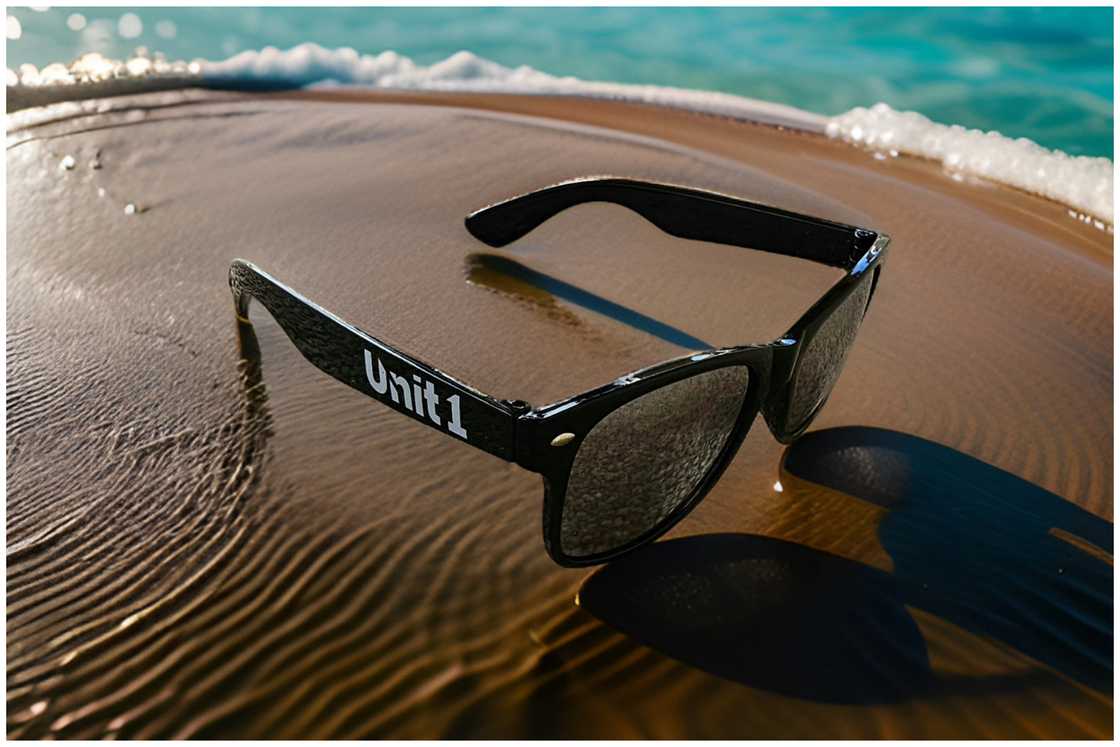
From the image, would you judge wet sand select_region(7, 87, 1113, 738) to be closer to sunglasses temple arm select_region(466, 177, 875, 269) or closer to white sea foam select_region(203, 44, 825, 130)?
sunglasses temple arm select_region(466, 177, 875, 269)

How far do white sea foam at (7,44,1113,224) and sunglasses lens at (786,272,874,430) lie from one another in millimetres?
3218

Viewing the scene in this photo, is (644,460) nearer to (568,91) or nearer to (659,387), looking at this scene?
(659,387)

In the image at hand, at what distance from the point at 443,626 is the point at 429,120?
3.71 m

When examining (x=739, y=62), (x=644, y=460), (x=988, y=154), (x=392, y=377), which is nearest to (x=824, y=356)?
(x=644, y=460)

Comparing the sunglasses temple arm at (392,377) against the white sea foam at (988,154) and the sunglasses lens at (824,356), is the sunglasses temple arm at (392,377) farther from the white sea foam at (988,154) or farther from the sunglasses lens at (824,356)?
the white sea foam at (988,154)

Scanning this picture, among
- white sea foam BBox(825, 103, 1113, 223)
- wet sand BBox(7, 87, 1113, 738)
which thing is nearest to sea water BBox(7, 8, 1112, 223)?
white sea foam BBox(825, 103, 1113, 223)

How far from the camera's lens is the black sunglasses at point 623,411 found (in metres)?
1.40

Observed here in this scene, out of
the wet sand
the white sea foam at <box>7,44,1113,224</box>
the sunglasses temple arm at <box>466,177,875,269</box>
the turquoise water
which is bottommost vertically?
the wet sand

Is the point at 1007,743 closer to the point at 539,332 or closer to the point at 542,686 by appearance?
the point at 542,686

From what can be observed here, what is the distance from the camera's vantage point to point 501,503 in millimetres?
1758

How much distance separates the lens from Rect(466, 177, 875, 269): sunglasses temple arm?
2.36m

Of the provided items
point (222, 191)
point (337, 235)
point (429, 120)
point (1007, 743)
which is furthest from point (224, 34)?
point (1007, 743)

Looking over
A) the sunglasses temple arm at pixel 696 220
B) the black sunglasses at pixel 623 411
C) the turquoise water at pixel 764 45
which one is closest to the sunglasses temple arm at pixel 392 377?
the black sunglasses at pixel 623 411

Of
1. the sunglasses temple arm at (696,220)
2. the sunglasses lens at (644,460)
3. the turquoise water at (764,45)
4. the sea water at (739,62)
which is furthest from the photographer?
the turquoise water at (764,45)
